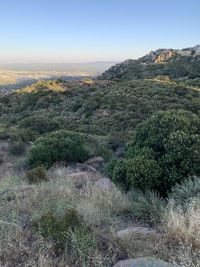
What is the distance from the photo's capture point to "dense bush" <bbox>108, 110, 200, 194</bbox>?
7477 mm

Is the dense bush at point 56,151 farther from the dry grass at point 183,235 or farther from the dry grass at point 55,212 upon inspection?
the dry grass at point 183,235

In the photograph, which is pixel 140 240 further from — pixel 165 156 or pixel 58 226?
pixel 165 156

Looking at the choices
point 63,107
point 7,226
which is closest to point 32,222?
point 7,226

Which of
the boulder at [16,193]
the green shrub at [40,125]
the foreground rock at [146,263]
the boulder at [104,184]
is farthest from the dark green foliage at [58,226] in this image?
the green shrub at [40,125]

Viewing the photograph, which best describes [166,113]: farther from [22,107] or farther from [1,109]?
[1,109]

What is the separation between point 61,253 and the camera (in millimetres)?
4223

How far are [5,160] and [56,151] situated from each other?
93.8 inches

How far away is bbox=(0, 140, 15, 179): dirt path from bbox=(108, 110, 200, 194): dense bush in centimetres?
357

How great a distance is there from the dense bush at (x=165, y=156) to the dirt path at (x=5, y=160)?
3.57 metres

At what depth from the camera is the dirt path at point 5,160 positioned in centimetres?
1059

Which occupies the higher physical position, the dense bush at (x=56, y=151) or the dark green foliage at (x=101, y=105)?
the dense bush at (x=56, y=151)

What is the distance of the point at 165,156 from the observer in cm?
783

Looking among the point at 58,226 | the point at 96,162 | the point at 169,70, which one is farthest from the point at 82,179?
the point at 169,70

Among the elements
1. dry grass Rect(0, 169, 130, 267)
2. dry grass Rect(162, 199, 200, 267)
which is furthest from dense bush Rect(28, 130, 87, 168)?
dry grass Rect(162, 199, 200, 267)
